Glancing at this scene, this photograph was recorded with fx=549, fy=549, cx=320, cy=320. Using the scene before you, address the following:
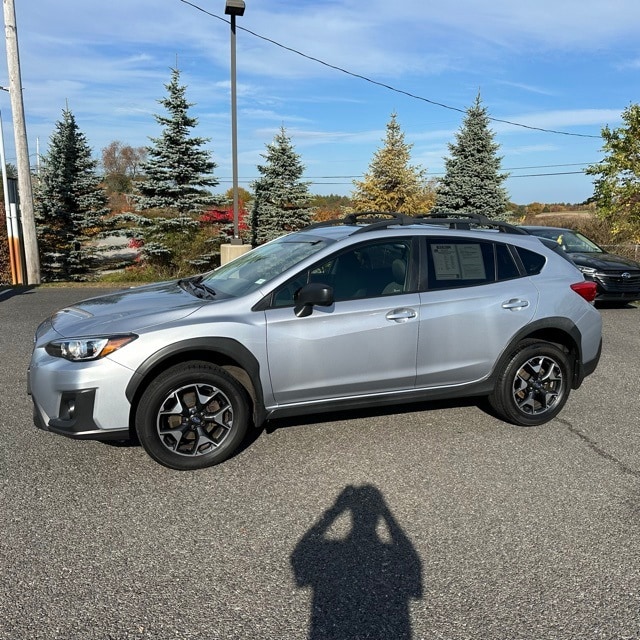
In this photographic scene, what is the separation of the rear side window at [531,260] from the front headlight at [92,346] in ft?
10.4

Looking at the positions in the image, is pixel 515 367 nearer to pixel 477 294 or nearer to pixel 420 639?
pixel 477 294

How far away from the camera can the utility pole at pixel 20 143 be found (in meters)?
12.9

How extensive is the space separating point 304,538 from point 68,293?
34.9ft

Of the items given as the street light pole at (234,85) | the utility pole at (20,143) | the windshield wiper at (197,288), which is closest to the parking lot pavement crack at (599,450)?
the windshield wiper at (197,288)

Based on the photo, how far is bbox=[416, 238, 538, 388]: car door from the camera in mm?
4211

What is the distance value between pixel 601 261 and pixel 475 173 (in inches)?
498

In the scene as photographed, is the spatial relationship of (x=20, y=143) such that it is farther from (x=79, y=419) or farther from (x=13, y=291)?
(x=79, y=419)

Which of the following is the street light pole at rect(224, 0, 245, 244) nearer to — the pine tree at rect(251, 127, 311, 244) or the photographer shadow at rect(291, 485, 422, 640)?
the pine tree at rect(251, 127, 311, 244)

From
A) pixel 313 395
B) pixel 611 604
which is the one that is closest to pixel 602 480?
pixel 611 604

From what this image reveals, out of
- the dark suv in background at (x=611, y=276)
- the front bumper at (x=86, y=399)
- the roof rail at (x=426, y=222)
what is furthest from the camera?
the dark suv in background at (x=611, y=276)

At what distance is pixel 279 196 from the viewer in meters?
21.4

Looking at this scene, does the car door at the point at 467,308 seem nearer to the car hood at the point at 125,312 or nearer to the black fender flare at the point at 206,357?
the black fender flare at the point at 206,357

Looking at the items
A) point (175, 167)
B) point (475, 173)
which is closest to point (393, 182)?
point (475, 173)

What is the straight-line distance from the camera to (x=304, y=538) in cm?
297
